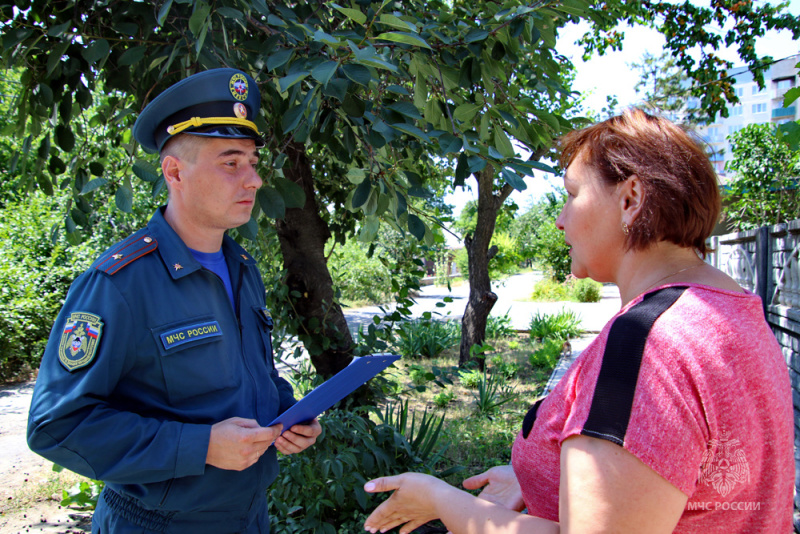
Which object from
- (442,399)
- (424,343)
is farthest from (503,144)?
(424,343)

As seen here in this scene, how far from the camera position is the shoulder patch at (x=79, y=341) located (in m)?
1.33

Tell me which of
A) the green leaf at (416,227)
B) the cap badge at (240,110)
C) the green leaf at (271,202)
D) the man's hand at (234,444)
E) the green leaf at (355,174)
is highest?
the cap badge at (240,110)

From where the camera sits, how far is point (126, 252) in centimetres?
152

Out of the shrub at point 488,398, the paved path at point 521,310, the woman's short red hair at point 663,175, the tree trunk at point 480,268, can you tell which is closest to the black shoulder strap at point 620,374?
the woman's short red hair at point 663,175

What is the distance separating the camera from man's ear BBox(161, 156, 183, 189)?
1694 millimetres

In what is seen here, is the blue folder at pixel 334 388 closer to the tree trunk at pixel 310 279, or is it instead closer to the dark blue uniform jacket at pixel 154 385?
the dark blue uniform jacket at pixel 154 385

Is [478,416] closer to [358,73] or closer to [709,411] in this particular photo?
[358,73]

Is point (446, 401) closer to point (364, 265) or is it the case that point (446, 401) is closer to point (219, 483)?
point (219, 483)

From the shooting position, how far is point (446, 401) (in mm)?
5848

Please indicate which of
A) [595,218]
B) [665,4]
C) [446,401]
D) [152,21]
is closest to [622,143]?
[595,218]

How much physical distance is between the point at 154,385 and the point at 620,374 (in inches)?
48.3

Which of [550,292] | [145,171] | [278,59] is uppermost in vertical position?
[278,59]

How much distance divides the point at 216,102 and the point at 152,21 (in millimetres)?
928

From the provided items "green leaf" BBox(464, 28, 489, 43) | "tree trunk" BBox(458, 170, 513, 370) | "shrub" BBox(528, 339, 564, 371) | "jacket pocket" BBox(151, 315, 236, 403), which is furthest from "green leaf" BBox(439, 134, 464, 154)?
"shrub" BBox(528, 339, 564, 371)
